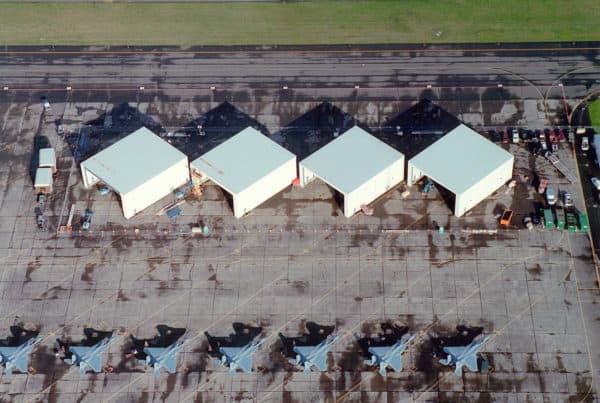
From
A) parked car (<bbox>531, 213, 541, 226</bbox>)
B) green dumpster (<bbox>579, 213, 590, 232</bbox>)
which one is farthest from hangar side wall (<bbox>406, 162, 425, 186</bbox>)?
green dumpster (<bbox>579, 213, 590, 232</bbox>)

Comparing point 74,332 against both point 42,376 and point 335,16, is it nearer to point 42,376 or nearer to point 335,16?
point 42,376

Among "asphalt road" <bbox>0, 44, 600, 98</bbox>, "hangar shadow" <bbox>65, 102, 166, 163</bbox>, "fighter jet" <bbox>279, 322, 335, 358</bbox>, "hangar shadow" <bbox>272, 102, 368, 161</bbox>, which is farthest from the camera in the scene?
"asphalt road" <bbox>0, 44, 600, 98</bbox>

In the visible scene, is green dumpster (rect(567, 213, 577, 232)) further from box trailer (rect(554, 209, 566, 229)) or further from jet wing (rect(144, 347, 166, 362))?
jet wing (rect(144, 347, 166, 362))

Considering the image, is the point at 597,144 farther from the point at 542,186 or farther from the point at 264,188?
the point at 264,188

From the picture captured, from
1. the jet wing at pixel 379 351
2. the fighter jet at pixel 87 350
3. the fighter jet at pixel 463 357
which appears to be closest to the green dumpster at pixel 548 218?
the fighter jet at pixel 463 357

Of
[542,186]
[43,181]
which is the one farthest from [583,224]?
[43,181]

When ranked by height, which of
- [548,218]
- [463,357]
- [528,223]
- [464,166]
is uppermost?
[464,166]
